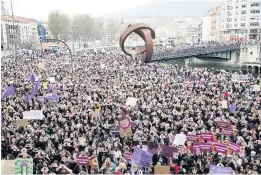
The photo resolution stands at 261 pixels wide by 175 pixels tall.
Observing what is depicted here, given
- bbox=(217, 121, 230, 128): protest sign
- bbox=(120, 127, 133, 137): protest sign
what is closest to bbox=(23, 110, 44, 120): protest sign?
bbox=(120, 127, 133, 137): protest sign

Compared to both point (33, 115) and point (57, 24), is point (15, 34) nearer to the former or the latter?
point (57, 24)

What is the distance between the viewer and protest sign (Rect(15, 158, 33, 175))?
27.9 ft

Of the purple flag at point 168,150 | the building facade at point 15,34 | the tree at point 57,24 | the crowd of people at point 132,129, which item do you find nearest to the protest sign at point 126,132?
the crowd of people at point 132,129

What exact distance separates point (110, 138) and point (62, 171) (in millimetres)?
3752

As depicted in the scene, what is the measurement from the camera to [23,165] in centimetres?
855

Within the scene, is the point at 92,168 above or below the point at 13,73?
below

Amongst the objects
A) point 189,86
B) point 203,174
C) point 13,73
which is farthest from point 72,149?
point 13,73

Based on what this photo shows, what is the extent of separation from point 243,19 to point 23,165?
94.6 meters

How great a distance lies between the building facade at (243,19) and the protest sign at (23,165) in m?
88.2

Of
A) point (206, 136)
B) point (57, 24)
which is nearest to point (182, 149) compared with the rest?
point (206, 136)

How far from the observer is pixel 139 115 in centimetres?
1505

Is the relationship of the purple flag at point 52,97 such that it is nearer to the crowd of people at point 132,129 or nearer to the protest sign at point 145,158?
the crowd of people at point 132,129

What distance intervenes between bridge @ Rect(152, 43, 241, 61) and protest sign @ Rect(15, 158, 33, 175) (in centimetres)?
4231

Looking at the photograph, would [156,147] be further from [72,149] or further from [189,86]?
→ [189,86]
